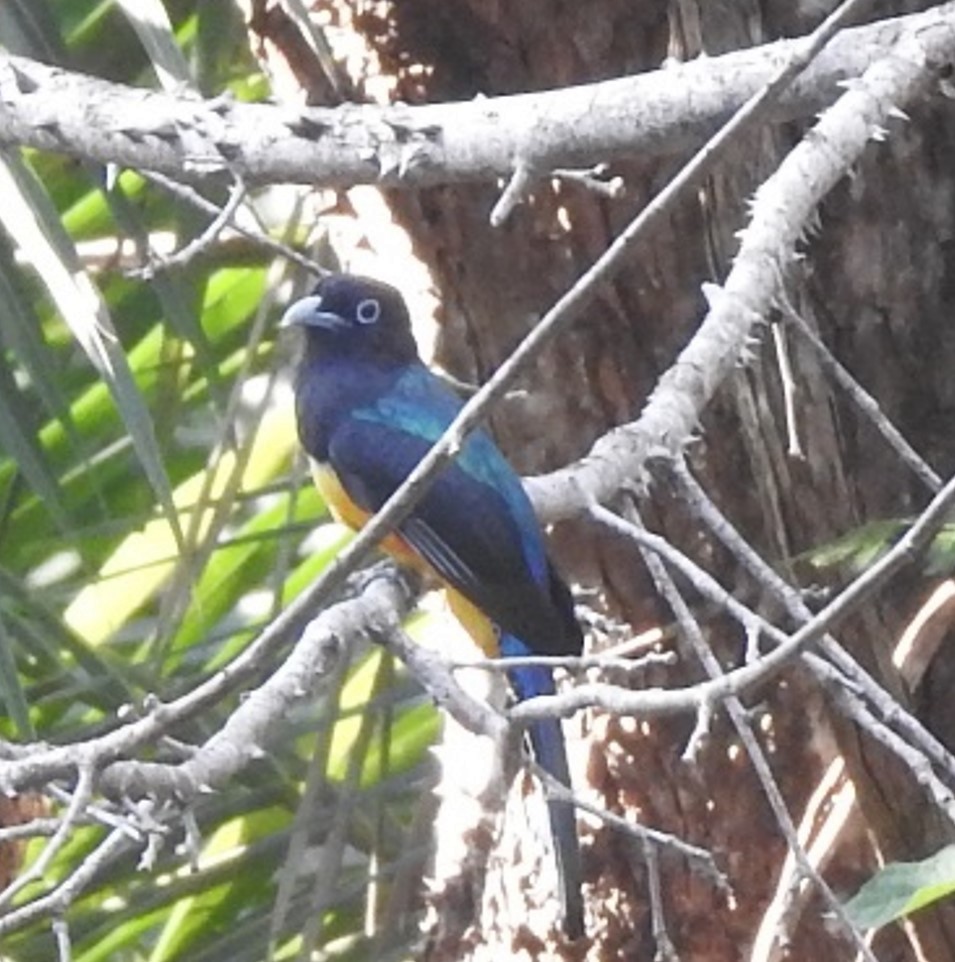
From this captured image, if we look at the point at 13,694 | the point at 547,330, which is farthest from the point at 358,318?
the point at 547,330

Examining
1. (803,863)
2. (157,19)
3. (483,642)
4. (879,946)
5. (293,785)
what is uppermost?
(157,19)

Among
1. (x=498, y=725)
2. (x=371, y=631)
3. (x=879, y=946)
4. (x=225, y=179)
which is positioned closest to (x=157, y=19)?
(x=225, y=179)

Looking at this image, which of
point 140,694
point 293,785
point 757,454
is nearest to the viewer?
point 757,454

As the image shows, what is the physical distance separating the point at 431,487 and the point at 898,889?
1.03m

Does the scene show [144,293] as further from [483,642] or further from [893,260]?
[893,260]

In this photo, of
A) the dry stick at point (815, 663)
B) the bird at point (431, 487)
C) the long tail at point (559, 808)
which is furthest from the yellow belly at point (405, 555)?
the dry stick at point (815, 663)

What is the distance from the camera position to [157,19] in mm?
2119

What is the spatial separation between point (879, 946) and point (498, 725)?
1.36 m

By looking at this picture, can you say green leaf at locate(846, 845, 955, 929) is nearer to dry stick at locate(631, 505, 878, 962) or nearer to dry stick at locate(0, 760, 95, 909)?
dry stick at locate(631, 505, 878, 962)

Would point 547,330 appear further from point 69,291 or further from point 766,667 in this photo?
point 69,291

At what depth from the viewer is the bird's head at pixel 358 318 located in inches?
113

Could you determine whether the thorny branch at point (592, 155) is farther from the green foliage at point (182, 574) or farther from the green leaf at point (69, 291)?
the green foliage at point (182, 574)

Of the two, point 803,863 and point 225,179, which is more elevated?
point 225,179

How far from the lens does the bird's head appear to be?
287 cm
